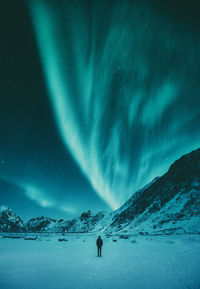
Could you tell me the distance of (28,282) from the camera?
23.1ft

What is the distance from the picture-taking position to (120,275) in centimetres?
790

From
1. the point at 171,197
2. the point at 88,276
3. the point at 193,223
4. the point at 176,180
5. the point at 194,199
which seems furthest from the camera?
the point at 176,180

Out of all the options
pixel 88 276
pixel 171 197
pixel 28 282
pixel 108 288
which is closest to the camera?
pixel 108 288

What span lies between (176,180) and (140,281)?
136406 millimetres

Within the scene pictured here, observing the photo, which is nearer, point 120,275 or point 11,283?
point 11,283

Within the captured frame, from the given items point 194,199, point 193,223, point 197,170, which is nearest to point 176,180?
point 197,170

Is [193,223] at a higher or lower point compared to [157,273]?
higher

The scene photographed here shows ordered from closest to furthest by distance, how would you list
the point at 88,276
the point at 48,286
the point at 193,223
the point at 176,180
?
the point at 48,286, the point at 88,276, the point at 193,223, the point at 176,180

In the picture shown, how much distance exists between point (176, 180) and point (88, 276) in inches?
5373

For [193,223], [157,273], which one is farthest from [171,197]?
[157,273]

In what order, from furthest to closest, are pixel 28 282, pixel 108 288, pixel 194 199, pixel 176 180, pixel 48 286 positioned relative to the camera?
pixel 176 180 → pixel 194 199 → pixel 28 282 → pixel 48 286 → pixel 108 288

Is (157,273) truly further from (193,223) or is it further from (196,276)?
(193,223)

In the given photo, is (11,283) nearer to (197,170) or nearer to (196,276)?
(196,276)

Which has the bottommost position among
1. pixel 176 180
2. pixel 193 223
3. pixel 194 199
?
pixel 193 223
